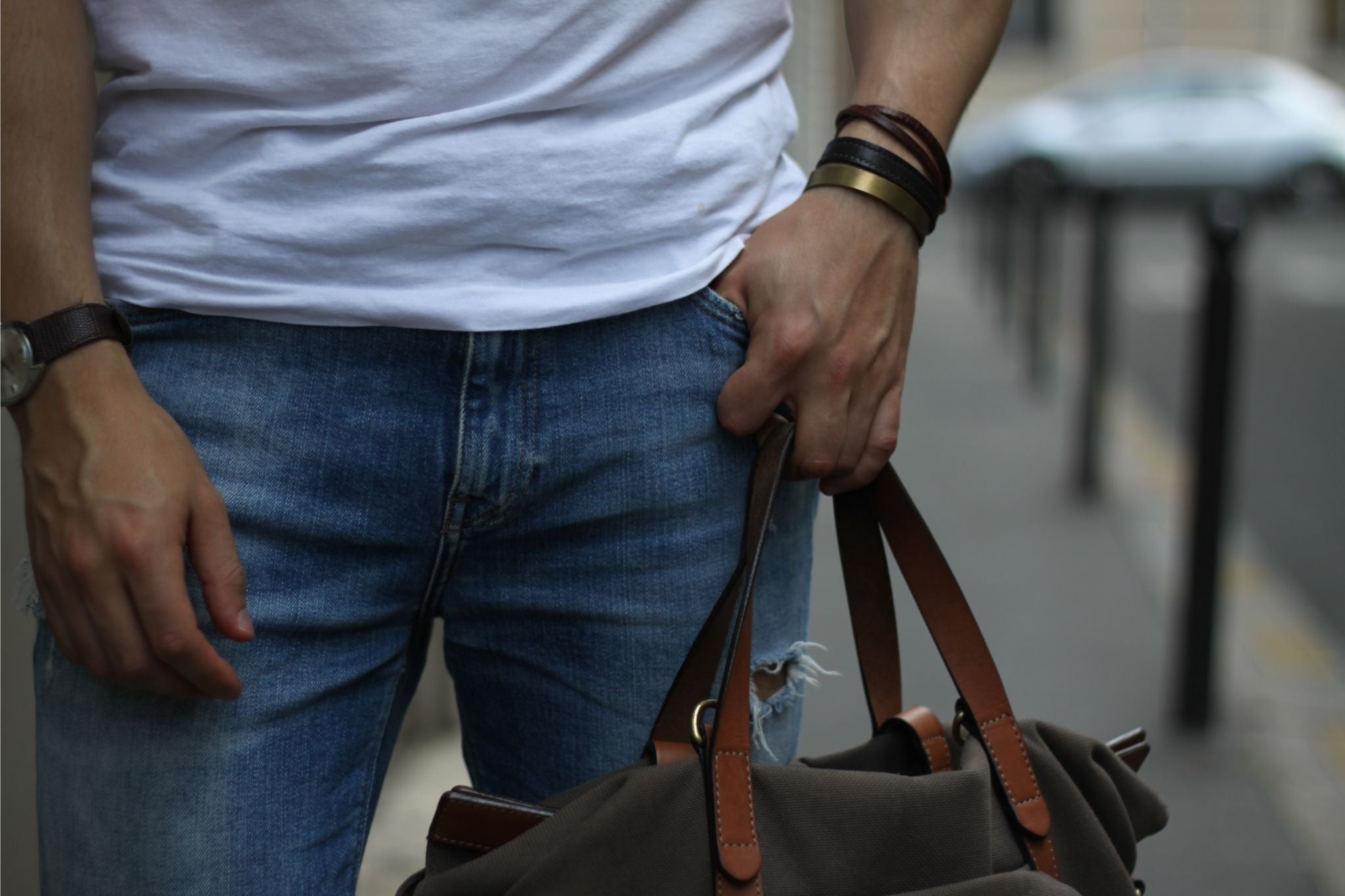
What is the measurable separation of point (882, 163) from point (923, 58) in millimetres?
105

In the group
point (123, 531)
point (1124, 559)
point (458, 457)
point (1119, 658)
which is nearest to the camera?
point (123, 531)

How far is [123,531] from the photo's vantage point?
2.97ft

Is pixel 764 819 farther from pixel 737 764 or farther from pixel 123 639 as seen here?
pixel 123 639

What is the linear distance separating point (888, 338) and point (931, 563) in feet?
0.65

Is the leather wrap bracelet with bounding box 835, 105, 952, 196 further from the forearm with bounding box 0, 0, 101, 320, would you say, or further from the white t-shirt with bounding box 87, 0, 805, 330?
the forearm with bounding box 0, 0, 101, 320

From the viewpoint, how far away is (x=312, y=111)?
1.00 m

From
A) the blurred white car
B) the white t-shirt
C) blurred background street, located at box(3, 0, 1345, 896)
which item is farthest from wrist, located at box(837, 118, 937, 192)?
the blurred white car

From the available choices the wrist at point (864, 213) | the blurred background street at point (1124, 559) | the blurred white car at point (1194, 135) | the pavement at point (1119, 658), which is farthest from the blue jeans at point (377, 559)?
the blurred white car at point (1194, 135)

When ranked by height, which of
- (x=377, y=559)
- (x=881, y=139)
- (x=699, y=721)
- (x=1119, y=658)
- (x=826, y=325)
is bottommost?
(x=1119, y=658)

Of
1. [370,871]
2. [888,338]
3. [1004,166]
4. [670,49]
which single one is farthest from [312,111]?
[1004,166]

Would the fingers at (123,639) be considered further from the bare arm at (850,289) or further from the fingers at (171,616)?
the bare arm at (850,289)

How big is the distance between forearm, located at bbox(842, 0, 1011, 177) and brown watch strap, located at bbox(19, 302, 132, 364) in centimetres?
57

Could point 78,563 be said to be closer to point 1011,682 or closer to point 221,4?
point 221,4

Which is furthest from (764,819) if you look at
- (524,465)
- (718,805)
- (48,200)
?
(48,200)
